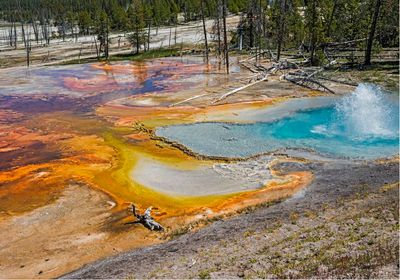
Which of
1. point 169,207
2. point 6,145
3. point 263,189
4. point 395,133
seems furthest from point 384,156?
point 6,145

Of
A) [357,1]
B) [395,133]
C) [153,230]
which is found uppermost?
[357,1]

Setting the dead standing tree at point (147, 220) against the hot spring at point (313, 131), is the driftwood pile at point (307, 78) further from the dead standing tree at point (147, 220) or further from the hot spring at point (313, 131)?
the dead standing tree at point (147, 220)

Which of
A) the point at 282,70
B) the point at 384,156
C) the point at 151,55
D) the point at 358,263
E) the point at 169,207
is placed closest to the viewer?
the point at 358,263

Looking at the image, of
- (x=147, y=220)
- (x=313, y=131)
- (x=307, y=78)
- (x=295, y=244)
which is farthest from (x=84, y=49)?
(x=295, y=244)

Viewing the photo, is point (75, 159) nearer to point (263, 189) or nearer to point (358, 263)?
point (263, 189)

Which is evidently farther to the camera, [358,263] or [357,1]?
[357,1]

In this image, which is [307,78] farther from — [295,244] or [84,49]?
[84,49]
